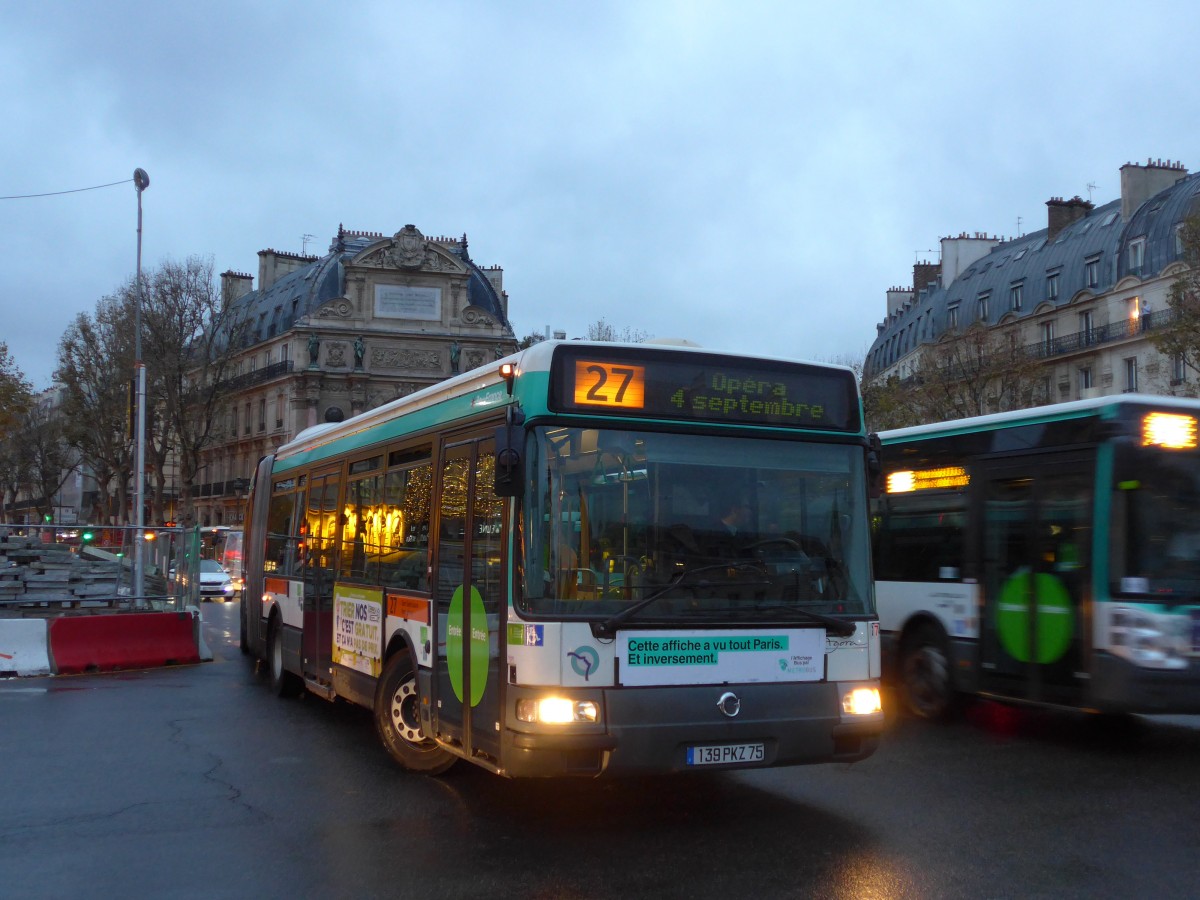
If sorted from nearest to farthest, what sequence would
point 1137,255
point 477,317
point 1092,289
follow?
point 1137,255, point 1092,289, point 477,317

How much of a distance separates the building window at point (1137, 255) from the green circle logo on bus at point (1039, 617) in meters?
45.3

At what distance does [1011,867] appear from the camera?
6.44 meters

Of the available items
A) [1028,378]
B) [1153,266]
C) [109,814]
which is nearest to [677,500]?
[109,814]

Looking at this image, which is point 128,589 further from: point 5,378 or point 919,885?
point 5,378

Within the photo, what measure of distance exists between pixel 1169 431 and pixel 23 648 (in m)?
13.9

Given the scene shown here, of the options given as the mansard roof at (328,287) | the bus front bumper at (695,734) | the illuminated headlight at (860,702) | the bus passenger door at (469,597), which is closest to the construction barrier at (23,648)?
the bus passenger door at (469,597)

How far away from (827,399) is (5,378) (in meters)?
35.7

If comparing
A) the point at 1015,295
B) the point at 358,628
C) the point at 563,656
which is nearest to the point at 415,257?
Result: the point at 1015,295

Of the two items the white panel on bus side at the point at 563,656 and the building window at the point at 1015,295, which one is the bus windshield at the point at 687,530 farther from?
the building window at the point at 1015,295

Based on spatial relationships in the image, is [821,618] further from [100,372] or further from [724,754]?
[100,372]

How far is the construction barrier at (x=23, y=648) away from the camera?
16.3m

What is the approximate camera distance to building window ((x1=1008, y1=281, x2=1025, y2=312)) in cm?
5938

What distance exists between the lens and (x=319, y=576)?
1162 cm

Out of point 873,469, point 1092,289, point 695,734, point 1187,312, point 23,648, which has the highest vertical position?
point 1092,289
